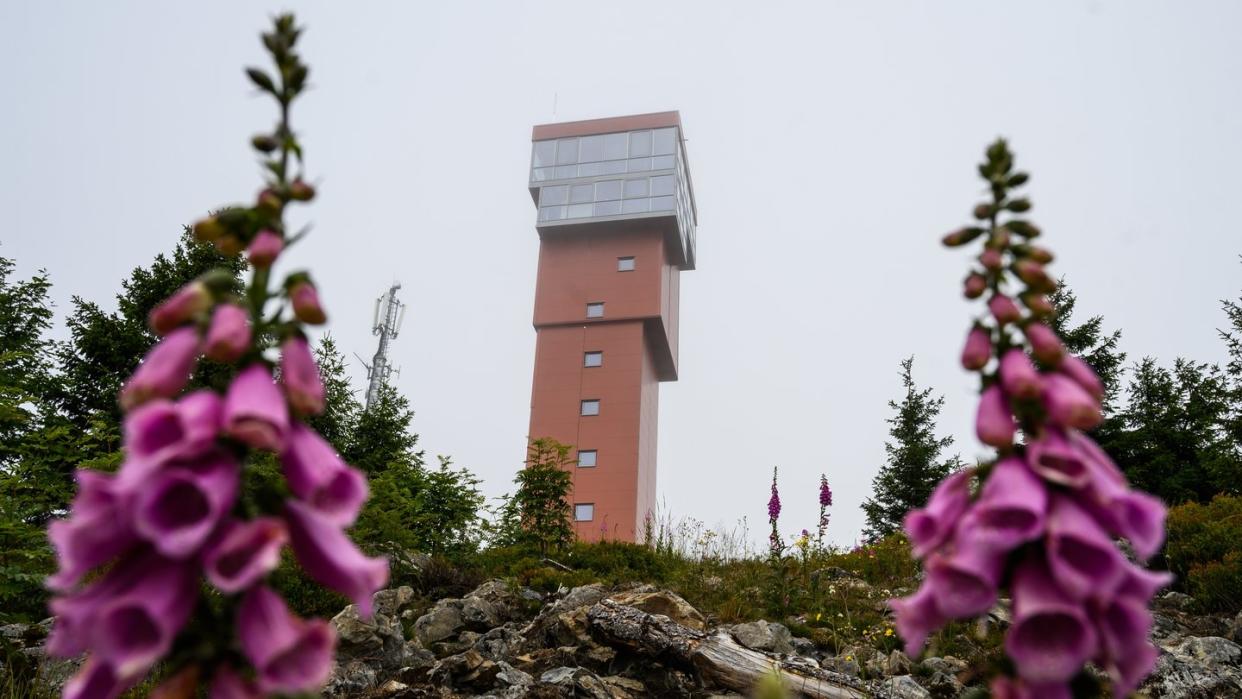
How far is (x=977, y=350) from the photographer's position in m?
1.47

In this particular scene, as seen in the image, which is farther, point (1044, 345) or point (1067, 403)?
point (1044, 345)

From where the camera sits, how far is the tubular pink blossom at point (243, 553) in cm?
104

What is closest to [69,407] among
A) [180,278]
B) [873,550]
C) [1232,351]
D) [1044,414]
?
[180,278]

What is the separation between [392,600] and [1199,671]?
839 centimetres

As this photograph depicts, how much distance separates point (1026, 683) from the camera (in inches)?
46.6

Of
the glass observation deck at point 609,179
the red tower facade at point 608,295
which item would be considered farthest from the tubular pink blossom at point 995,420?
the glass observation deck at point 609,179

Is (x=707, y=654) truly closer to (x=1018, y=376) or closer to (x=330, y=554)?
(x=1018, y=376)

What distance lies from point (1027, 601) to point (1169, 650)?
8.71 metres

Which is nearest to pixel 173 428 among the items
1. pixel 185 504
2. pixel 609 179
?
pixel 185 504

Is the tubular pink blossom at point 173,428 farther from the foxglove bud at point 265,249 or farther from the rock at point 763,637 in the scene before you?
the rock at point 763,637

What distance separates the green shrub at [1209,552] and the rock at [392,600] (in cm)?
985

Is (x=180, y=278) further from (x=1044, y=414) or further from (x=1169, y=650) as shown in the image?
(x=1044, y=414)

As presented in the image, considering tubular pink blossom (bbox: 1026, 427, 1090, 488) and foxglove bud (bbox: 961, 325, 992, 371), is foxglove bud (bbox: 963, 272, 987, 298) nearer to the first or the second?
foxglove bud (bbox: 961, 325, 992, 371)

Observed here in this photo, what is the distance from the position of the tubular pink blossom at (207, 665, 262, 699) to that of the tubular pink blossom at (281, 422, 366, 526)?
0.74 ft
